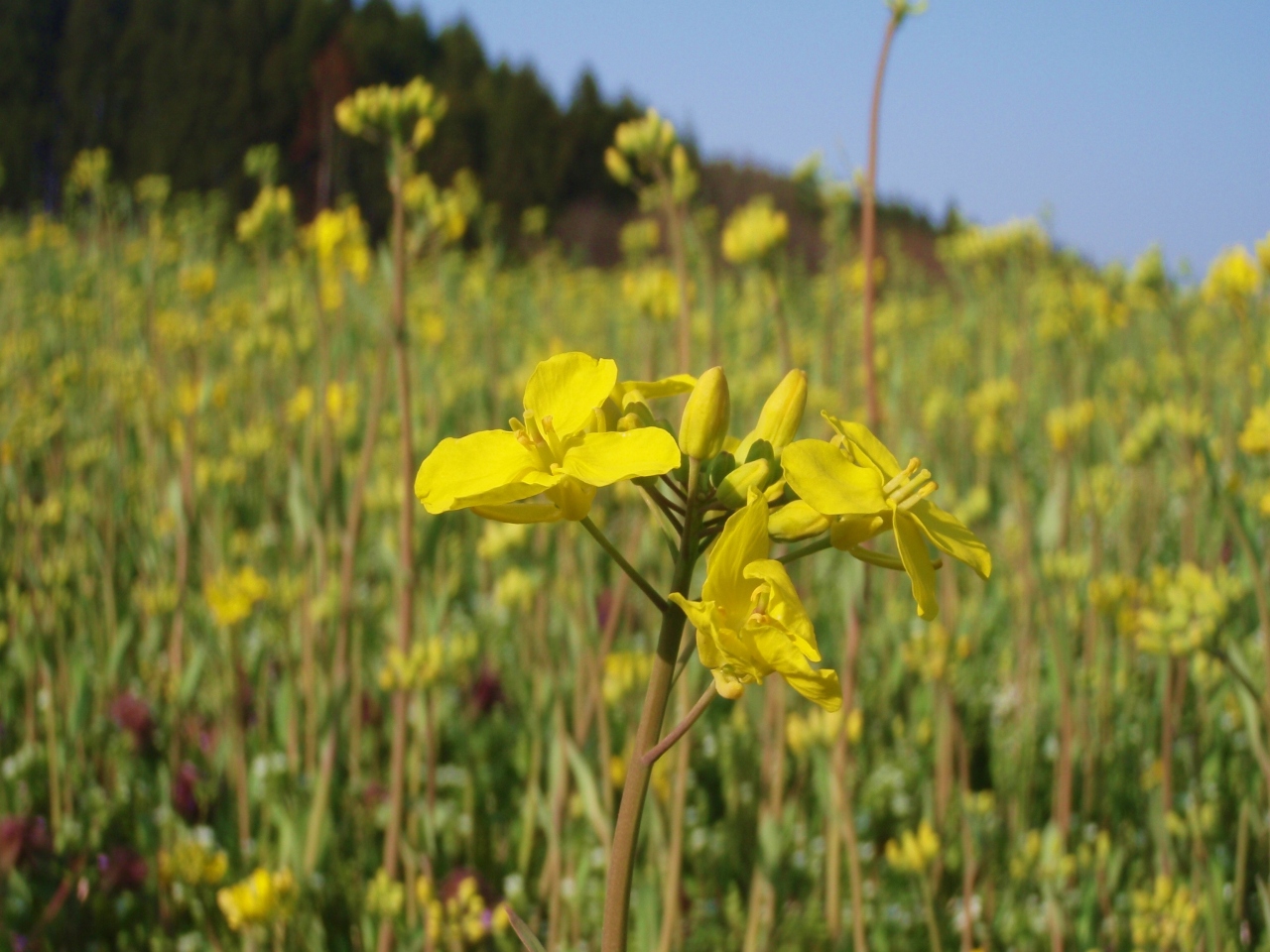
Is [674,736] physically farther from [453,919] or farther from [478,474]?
[453,919]

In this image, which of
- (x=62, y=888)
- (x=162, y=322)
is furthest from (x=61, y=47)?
(x=62, y=888)

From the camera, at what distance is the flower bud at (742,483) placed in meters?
0.56

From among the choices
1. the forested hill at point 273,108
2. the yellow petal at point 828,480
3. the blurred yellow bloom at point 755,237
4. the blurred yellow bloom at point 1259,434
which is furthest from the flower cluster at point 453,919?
the forested hill at point 273,108

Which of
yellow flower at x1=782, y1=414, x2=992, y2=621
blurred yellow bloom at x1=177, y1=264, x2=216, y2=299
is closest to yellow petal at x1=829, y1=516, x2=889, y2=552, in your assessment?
yellow flower at x1=782, y1=414, x2=992, y2=621

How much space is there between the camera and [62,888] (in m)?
1.29

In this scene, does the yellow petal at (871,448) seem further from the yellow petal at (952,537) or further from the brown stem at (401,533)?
the brown stem at (401,533)

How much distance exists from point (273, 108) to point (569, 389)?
49.2 ft

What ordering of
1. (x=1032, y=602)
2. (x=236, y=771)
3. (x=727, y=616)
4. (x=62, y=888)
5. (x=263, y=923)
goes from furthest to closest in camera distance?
(x=1032, y=602), (x=236, y=771), (x=62, y=888), (x=263, y=923), (x=727, y=616)

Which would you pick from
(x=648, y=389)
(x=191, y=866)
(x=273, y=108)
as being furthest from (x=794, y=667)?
(x=273, y=108)

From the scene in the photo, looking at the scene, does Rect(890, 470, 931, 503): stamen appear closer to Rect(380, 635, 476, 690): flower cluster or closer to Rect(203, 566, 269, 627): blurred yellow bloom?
Rect(380, 635, 476, 690): flower cluster

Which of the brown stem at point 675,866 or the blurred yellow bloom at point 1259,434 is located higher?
the blurred yellow bloom at point 1259,434

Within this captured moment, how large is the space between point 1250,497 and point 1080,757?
545mm

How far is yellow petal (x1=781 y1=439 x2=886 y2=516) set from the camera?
1.73ft

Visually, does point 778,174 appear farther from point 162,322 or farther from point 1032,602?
point 1032,602
